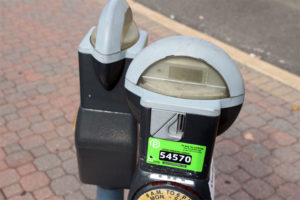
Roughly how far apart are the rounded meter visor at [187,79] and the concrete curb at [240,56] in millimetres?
3702

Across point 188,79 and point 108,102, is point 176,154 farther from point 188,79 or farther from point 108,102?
point 108,102

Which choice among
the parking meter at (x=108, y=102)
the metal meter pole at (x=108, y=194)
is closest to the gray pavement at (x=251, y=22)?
the metal meter pole at (x=108, y=194)

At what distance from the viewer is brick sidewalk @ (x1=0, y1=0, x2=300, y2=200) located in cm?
344

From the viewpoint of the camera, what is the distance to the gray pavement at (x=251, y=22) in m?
5.92

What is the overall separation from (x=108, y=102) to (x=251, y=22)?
17.5 ft

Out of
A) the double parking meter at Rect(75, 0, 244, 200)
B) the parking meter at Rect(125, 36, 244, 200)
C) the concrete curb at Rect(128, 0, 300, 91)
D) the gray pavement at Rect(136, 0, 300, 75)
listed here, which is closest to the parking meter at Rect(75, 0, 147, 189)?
the double parking meter at Rect(75, 0, 244, 200)

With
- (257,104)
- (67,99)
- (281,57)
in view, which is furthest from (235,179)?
(281,57)

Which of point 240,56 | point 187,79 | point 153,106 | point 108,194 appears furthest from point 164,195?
point 240,56

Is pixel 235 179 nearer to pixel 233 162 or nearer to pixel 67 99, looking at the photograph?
pixel 233 162

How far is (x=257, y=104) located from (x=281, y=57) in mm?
1547

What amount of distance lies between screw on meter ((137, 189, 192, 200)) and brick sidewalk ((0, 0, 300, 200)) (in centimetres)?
165

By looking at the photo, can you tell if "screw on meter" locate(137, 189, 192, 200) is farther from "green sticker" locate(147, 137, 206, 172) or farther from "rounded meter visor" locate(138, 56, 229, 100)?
"rounded meter visor" locate(138, 56, 229, 100)

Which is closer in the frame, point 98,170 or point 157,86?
point 157,86

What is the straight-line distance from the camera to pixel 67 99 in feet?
14.7
